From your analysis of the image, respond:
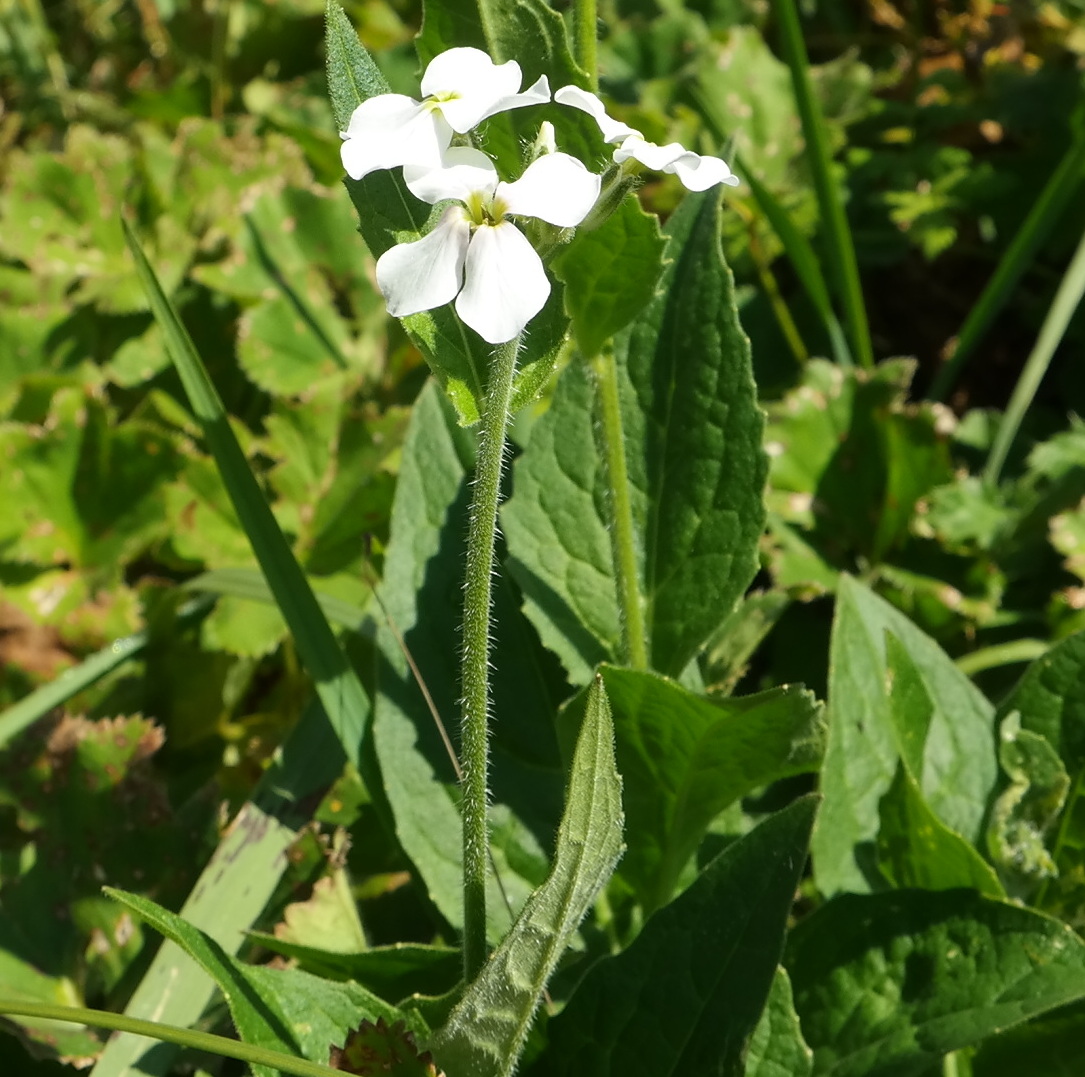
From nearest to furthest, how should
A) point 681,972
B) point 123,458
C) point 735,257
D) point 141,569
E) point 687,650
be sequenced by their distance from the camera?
point 681,972 → point 687,650 → point 123,458 → point 141,569 → point 735,257

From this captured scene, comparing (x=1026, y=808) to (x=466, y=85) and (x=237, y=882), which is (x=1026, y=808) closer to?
(x=237, y=882)

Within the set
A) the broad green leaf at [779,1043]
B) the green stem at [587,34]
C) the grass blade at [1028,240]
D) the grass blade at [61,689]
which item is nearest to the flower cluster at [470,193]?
the green stem at [587,34]

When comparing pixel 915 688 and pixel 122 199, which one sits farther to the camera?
pixel 122 199

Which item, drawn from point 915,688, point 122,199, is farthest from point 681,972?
point 122,199

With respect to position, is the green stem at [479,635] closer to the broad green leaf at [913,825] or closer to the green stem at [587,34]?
the green stem at [587,34]

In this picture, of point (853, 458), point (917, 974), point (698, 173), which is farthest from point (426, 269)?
point (853, 458)

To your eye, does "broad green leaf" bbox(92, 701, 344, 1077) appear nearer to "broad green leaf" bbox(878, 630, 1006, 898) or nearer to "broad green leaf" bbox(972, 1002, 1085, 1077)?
"broad green leaf" bbox(878, 630, 1006, 898)

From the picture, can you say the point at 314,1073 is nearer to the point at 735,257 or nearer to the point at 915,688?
the point at 915,688
